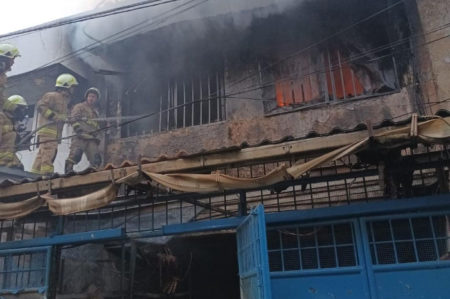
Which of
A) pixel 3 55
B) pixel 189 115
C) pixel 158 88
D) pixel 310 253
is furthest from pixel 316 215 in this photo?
pixel 3 55

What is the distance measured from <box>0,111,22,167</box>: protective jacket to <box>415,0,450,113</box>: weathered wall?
433 inches

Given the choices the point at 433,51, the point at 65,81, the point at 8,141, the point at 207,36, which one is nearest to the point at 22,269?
the point at 8,141

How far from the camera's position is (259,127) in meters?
10.7

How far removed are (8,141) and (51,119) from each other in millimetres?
1442

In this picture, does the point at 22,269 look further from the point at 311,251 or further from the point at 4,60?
the point at 4,60

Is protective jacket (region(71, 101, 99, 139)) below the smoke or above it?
below

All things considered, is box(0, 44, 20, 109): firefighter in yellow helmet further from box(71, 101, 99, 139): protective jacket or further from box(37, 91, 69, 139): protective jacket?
box(71, 101, 99, 139): protective jacket

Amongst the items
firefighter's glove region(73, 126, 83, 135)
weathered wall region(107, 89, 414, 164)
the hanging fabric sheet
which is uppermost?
firefighter's glove region(73, 126, 83, 135)

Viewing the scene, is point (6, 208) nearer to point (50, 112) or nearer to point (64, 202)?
point (64, 202)

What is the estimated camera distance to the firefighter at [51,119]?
11.7 m

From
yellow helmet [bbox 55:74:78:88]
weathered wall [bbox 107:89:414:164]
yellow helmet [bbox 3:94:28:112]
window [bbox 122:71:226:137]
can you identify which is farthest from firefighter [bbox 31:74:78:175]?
window [bbox 122:71:226:137]

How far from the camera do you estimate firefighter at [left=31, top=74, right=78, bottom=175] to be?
11.7 metres

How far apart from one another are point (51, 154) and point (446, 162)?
1007cm

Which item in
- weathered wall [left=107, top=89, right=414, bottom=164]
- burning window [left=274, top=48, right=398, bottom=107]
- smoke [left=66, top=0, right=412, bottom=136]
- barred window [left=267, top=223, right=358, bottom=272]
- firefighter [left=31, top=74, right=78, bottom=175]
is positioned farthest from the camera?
firefighter [left=31, top=74, right=78, bottom=175]
